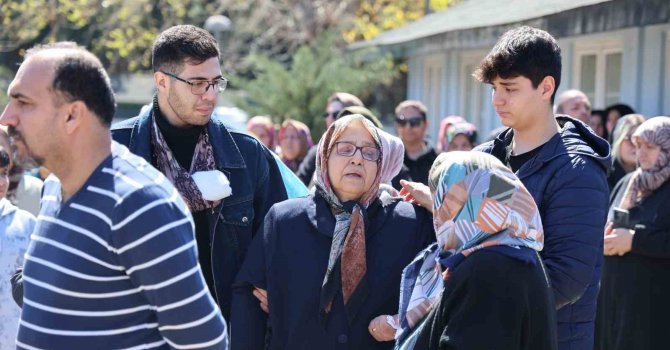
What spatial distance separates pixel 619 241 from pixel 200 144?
2.97 meters

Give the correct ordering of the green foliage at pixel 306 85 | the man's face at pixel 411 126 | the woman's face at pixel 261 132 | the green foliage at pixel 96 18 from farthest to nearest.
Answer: the green foliage at pixel 306 85
the green foliage at pixel 96 18
the woman's face at pixel 261 132
the man's face at pixel 411 126

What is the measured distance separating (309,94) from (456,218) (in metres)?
15.3

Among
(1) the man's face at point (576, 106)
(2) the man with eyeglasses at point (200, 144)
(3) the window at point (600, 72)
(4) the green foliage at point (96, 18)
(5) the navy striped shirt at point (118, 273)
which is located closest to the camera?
(5) the navy striped shirt at point (118, 273)

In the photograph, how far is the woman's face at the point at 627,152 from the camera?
745 centimetres

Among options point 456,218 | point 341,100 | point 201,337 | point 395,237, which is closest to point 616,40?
point 341,100

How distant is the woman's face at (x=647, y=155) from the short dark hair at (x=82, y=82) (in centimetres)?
426

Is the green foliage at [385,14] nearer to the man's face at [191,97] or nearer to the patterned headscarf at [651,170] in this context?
the patterned headscarf at [651,170]

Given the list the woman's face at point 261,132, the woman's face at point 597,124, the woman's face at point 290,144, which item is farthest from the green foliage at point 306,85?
the woman's face at point 597,124

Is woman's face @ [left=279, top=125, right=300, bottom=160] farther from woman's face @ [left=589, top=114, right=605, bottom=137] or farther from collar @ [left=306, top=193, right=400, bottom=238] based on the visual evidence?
collar @ [left=306, top=193, right=400, bottom=238]

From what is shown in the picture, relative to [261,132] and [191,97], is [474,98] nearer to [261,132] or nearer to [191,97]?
[261,132]

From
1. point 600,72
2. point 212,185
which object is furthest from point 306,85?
point 212,185

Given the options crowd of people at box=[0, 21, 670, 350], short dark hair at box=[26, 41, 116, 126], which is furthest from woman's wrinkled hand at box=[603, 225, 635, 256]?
short dark hair at box=[26, 41, 116, 126]

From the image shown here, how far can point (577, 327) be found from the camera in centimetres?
376

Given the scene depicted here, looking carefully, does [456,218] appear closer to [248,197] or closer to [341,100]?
[248,197]
